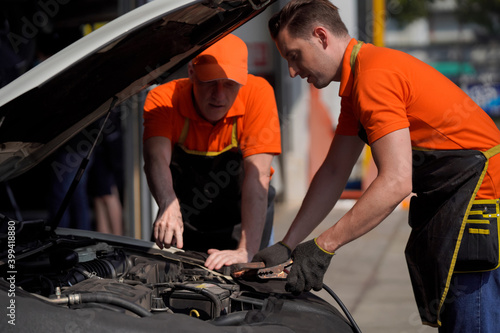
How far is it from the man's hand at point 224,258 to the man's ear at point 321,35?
953 mm

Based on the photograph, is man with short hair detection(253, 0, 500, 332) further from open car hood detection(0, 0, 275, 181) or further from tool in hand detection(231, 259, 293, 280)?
open car hood detection(0, 0, 275, 181)

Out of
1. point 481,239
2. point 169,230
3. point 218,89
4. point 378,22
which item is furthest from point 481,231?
point 378,22

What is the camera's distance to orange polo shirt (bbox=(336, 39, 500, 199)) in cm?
207

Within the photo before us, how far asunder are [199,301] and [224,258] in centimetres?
44

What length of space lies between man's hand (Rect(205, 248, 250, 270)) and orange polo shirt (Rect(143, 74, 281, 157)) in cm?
56

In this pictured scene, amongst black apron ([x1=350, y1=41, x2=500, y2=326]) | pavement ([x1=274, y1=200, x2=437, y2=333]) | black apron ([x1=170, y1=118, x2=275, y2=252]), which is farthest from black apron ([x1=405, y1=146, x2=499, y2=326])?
pavement ([x1=274, y1=200, x2=437, y2=333])

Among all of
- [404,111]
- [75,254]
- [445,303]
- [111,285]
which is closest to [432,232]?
[445,303]

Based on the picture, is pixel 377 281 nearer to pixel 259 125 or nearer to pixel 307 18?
pixel 259 125

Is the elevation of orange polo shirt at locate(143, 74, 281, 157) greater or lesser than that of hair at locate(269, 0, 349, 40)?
lesser

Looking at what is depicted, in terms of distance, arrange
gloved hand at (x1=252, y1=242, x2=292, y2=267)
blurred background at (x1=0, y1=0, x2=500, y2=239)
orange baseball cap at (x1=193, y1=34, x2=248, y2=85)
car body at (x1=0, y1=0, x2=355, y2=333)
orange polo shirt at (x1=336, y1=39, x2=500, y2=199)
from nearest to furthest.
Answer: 1. car body at (x1=0, y1=0, x2=355, y2=333)
2. orange polo shirt at (x1=336, y1=39, x2=500, y2=199)
3. gloved hand at (x1=252, y1=242, x2=292, y2=267)
4. orange baseball cap at (x1=193, y1=34, x2=248, y2=85)
5. blurred background at (x1=0, y1=0, x2=500, y2=239)

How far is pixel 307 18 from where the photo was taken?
87.5 inches

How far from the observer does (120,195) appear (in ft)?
20.4

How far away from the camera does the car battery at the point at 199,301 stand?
2.11 meters

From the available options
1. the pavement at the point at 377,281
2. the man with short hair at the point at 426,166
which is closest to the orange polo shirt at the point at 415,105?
the man with short hair at the point at 426,166
